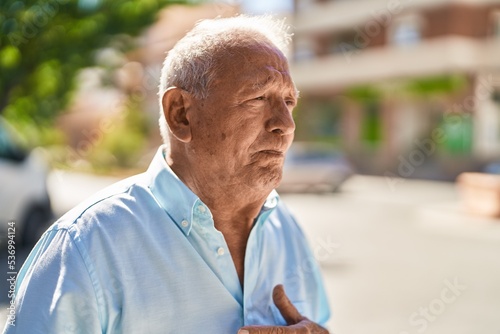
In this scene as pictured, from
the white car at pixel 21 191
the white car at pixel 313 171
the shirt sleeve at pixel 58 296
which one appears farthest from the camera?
the white car at pixel 313 171

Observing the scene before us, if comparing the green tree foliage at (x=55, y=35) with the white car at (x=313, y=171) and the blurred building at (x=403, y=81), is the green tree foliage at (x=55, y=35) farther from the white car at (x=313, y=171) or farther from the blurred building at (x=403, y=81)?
the blurred building at (x=403, y=81)

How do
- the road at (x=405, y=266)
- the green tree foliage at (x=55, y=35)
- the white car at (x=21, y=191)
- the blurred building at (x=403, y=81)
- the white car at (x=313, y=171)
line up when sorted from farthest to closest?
the blurred building at (x=403, y=81)
the white car at (x=313, y=171)
the green tree foliage at (x=55, y=35)
the white car at (x=21, y=191)
the road at (x=405, y=266)

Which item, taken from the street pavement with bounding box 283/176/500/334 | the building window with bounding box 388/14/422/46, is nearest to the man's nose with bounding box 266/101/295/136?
the street pavement with bounding box 283/176/500/334

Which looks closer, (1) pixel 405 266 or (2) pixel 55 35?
(1) pixel 405 266

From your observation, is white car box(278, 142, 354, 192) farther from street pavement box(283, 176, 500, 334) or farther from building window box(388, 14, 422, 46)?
building window box(388, 14, 422, 46)

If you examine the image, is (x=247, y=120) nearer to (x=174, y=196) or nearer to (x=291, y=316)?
(x=174, y=196)

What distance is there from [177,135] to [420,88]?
2504 cm

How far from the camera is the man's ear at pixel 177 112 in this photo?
4.72 ft

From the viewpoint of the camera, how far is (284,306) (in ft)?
4.95

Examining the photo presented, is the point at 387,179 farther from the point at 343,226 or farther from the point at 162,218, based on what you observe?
the point at 162,218

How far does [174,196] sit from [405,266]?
685 centimetres

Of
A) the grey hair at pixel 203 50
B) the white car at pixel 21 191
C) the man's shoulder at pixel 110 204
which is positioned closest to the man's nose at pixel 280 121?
the grey hair at pixel 203 50

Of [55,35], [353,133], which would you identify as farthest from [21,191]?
[353,133]

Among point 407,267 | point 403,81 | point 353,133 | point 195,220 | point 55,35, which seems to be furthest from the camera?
point 353,133
